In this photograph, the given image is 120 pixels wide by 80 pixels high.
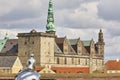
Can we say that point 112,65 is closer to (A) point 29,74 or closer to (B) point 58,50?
(B) point 58,50

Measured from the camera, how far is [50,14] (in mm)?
103625

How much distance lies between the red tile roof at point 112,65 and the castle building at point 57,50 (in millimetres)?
1875

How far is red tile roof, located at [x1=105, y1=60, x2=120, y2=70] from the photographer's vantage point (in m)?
106

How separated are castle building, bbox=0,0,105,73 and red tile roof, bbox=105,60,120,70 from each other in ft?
6.15

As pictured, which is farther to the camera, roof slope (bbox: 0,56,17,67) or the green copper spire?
the green copper spire

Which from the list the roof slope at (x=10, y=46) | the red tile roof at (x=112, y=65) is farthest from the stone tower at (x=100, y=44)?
the roof slope at (x=10, y=46)

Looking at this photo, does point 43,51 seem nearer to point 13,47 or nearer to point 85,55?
point 13,47

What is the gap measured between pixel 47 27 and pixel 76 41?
6079 millimetres

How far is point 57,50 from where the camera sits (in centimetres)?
9750

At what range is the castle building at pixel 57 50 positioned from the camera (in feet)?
297

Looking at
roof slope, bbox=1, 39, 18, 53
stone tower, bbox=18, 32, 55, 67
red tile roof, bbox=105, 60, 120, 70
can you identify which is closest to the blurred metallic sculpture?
stone tower, bbox=18, 32, 55, 67

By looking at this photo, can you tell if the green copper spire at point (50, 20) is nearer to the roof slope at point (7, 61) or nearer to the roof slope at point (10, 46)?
the roof slope at point (10, 46)

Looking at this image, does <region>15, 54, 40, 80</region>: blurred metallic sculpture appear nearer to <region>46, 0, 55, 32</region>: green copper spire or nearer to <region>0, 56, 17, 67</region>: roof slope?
<region>0, 56, 17, 67</region>: roof slope

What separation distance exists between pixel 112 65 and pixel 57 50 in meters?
15.8
